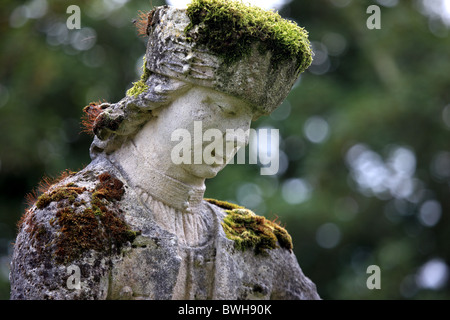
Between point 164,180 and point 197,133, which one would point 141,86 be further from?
point 164,180

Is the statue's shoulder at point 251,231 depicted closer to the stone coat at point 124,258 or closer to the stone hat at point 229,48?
the stone coat at point 124,258

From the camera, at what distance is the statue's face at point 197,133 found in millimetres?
5262

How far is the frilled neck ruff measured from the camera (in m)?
5.37

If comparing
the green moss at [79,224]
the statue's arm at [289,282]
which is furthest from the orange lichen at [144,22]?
the statue's arm at [289,282]

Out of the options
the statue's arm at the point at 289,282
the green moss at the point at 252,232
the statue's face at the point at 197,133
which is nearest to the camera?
the statue's face at the point at 197,133

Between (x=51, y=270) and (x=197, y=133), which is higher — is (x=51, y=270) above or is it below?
below

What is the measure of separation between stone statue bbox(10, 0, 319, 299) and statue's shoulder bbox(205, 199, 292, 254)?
0.05 meters

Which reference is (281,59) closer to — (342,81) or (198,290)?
(198,290)

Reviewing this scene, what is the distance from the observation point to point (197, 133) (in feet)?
17.3

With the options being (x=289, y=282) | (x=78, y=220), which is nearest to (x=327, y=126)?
(x=289, y=282)

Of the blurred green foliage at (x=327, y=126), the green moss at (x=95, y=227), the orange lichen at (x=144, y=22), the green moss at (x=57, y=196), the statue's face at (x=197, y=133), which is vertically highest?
the blurred green foliage at (x=327, y=126)

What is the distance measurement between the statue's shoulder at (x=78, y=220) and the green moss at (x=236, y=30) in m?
1.00

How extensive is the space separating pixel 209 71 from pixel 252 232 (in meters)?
1.24
